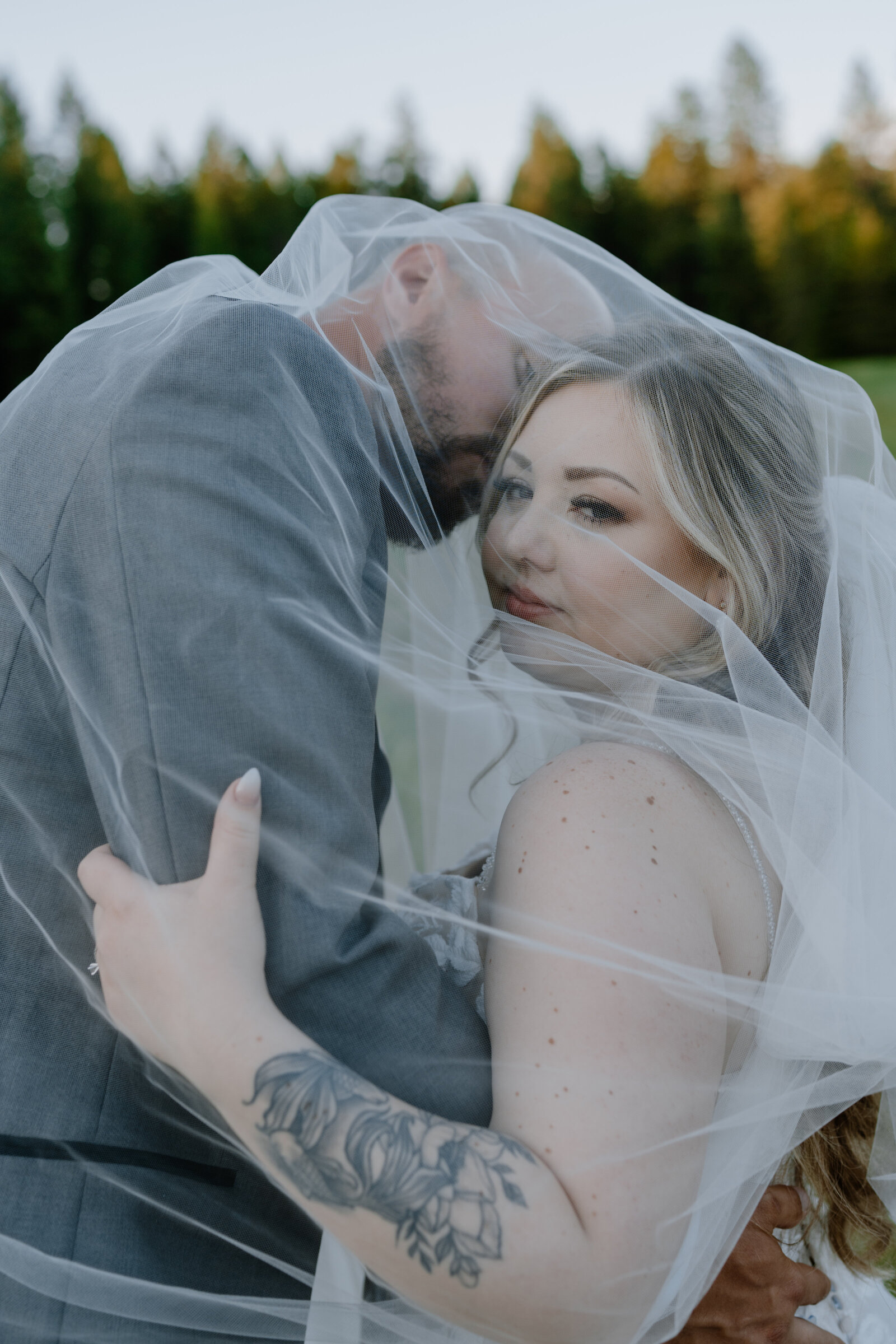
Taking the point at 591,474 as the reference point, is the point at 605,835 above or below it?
below

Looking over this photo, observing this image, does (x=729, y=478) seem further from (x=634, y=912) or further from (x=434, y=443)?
(x=634, y=912)

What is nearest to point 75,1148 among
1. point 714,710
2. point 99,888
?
point 99,888

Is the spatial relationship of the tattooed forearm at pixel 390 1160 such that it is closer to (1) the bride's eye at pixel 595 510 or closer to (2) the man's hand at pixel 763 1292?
(2) the man's hand at pixel 763 1292

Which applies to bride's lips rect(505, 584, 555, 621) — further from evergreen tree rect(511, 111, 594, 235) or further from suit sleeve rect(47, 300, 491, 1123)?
evergreen tree rect(511, 111, 594, 235)

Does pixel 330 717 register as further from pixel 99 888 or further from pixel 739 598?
pixel 739 598

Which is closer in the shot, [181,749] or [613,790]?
[181,749]

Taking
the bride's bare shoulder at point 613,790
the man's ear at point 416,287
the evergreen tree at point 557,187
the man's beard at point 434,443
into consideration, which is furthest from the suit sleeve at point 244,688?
the evergreen tree at point 557,187

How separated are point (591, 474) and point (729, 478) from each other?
0.81 ft

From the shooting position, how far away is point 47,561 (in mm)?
1379

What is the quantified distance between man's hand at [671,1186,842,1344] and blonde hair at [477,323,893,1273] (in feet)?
0.38

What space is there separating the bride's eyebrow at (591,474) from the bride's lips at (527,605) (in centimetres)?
22

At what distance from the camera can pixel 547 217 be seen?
17406 millimetres


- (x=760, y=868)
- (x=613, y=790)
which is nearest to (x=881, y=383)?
(x=760, y=868)

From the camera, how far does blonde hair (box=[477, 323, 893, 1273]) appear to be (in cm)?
178
